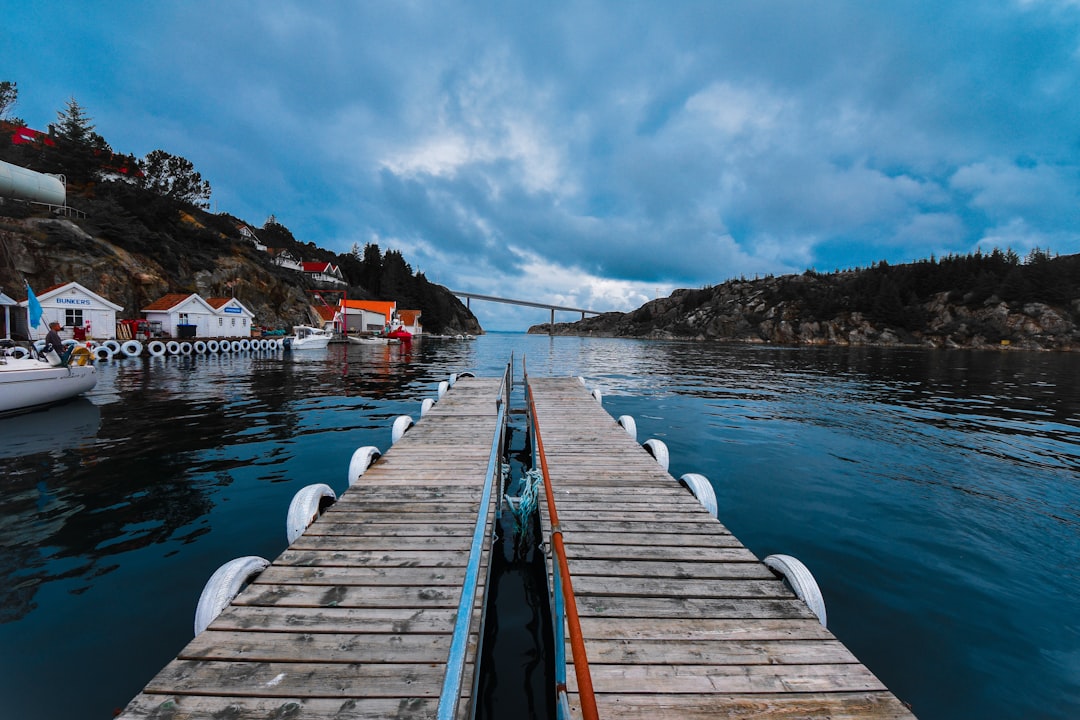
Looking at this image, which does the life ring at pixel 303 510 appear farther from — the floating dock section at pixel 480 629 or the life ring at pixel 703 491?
the life ring at pixel 703 491

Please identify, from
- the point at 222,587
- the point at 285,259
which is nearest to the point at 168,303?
the point at 222,587

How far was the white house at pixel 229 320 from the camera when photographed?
45312 mm

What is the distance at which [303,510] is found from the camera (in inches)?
238

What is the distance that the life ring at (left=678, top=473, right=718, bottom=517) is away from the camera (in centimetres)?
707

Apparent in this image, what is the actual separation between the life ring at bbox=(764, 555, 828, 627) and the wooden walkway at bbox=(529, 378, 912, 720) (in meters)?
0.12

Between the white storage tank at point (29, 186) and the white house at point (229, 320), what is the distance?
58.9 feet

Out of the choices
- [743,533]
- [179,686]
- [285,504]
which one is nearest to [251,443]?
[285,504]

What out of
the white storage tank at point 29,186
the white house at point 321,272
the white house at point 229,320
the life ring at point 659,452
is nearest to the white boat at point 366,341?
the white house at point 229,320

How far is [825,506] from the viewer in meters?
8.93

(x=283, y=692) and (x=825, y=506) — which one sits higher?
(x=283, y=692)

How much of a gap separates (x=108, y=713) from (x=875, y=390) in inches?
1236

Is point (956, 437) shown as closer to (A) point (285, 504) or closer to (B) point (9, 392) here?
(A) point (285, 504)

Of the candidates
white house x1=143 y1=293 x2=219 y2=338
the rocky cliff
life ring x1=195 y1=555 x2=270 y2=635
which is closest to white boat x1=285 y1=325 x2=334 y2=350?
white house x1=143 y1=293 x2=219 y2=338

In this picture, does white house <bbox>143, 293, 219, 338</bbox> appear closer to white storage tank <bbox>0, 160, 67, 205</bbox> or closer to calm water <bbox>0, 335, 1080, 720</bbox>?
white storage tank <bbox>0, 160, 67, 205</bbox>
